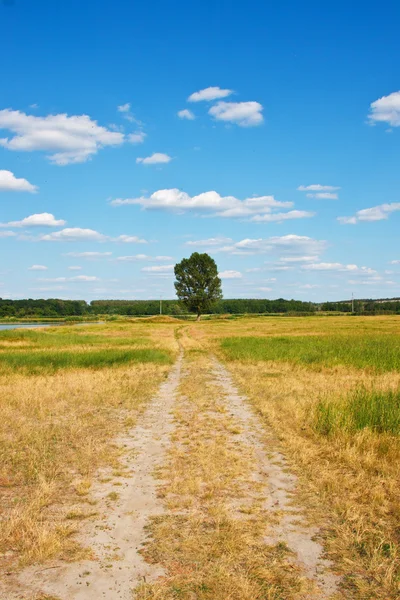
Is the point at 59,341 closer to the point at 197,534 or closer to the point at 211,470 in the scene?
the point at 211,470

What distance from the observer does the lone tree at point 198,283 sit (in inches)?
4186

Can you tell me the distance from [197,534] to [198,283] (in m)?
101

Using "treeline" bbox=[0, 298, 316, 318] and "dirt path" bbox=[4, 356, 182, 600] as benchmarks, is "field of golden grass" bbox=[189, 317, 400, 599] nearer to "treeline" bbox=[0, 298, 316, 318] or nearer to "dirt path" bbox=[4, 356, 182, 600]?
"dirt path" bbox=[4, 356, 182, 600]

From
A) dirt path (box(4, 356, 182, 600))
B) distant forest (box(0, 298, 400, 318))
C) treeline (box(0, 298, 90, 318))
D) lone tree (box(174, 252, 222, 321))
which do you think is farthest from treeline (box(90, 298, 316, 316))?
dirt path (box(4, 356, 182, 600))

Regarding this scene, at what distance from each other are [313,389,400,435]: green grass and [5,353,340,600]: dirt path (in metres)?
1.43

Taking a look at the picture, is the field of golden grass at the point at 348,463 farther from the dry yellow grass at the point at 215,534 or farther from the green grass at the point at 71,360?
the green grass at the point at 71,360

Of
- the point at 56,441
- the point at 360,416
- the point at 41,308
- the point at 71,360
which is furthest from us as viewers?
the point at 41,308

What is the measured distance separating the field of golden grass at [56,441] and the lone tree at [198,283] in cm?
8359

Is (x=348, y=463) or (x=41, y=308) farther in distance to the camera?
(x=41, y=308)

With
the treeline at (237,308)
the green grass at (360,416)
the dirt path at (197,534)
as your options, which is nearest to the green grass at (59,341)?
the green grass at (360,416)

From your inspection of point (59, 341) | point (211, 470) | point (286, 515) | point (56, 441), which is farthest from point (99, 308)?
point (286, 515)

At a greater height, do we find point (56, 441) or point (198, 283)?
point (198, 283)

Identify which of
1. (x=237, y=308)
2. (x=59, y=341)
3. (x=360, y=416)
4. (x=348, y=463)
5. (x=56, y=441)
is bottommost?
(x=59, y=341)

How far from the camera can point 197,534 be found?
17.7 ft
